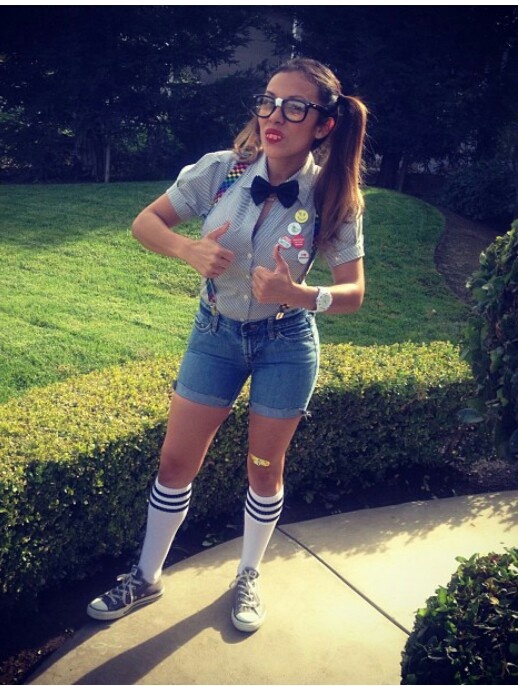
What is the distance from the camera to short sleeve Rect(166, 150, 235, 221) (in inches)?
120

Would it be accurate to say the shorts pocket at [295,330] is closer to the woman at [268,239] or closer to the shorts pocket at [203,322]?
the woman at [268,239]

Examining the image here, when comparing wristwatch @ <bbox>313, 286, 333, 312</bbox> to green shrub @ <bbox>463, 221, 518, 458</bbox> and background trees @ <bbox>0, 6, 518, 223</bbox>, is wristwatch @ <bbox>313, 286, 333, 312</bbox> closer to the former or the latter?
green shrub @ <bbox>463, 221, 518, 458</bbox>

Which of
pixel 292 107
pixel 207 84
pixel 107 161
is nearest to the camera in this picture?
pixel 292 107

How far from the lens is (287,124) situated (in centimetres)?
Result: 293

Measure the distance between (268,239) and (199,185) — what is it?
363mm

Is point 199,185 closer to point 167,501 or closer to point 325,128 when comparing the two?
point 325,128

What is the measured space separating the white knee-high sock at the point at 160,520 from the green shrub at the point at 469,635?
1177mm

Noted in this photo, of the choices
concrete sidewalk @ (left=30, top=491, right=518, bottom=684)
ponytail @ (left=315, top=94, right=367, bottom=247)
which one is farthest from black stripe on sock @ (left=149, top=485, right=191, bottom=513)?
ponytail @ (left=315, top=94, right=367, bottom=247)

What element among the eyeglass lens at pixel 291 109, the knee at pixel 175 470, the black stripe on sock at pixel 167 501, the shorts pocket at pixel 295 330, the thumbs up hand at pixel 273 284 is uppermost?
the eyeglass lens at pixel 291 109

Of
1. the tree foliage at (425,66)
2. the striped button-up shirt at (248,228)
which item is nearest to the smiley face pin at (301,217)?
the striped button-up shirt at (248,228)

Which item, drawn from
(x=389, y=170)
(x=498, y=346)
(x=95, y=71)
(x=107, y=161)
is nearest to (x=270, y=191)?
(x=498, y=346)

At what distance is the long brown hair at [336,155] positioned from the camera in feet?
9.78

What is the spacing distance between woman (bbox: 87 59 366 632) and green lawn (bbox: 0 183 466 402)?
2441 mm

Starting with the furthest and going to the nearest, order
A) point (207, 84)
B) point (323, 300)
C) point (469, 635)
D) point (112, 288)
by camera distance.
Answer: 1. point (207, 84)
2. point (112, 288)
3. point (323, 300)
4. point (469, 635)
